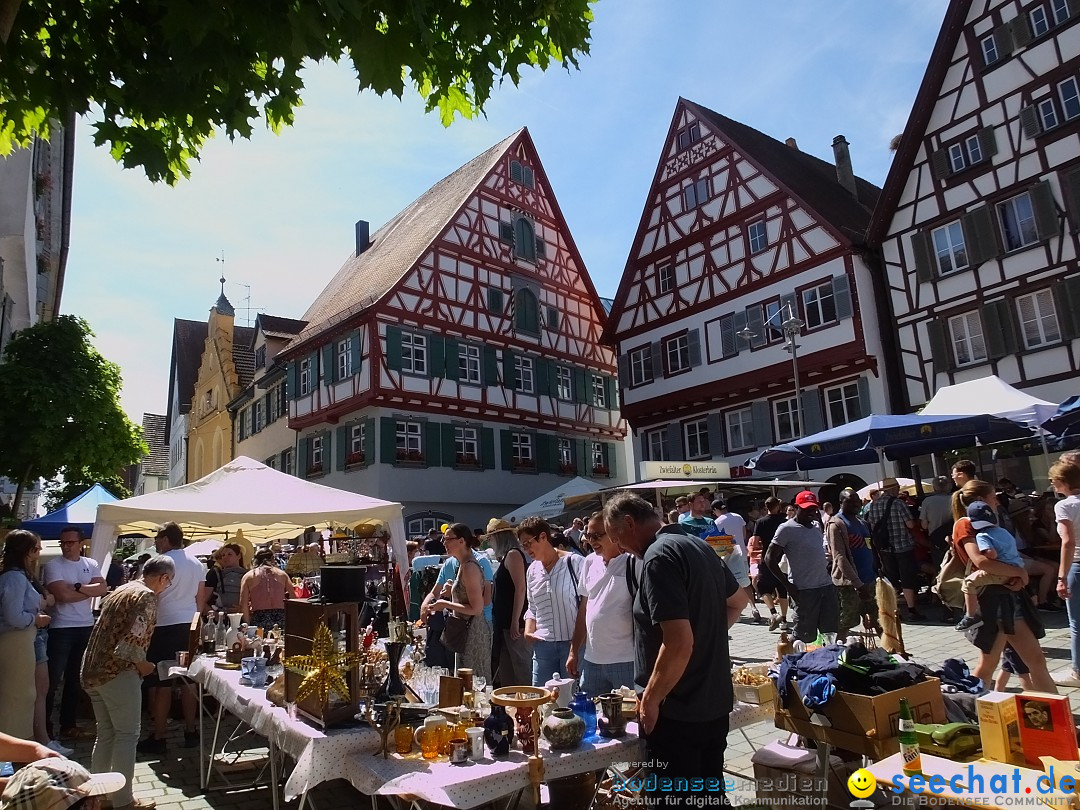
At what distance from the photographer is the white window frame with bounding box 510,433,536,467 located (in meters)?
25.5

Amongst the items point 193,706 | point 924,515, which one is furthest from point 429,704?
point 924,515

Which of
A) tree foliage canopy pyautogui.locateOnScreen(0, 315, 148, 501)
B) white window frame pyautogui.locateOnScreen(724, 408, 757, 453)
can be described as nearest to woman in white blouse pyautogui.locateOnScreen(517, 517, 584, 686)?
tree foliage canopy pyautogui.locateOnScreen(0, 315, 148, 501)

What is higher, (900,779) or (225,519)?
(225,519)

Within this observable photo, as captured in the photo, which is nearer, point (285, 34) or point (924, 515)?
point (285, 34)

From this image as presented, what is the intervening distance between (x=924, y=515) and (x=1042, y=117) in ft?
38.6

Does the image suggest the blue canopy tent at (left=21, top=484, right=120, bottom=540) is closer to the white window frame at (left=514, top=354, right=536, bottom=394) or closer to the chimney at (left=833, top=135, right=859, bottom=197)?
the white window frame at (left=514, top=354, right=536, bottom=394)

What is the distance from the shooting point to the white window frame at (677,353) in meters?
23.8

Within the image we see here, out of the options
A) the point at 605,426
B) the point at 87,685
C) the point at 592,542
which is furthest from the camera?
the point at 605,426

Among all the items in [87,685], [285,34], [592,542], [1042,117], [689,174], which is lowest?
[87,685]

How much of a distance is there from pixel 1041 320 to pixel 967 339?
1.68 m

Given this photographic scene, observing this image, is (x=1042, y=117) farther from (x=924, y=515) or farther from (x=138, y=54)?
(x=138, y=54)

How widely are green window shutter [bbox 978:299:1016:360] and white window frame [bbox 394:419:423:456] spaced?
609 inches

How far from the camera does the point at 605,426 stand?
29.5m

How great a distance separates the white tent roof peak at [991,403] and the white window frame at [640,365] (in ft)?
46.3
